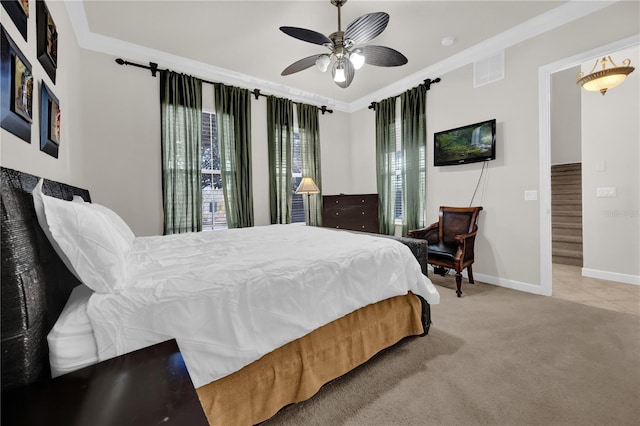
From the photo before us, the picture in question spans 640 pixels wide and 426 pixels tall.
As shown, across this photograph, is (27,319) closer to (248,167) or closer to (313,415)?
(313,415)

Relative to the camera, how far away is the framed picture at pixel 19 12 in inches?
50.1

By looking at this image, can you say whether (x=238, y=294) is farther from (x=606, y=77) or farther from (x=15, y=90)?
(x=606, y=77)

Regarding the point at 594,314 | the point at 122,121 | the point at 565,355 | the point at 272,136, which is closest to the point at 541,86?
the point at 594,314

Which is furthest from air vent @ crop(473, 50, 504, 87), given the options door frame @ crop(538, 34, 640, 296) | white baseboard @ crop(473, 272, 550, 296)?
white baseboard @ crop(473, 272, 550, 296)

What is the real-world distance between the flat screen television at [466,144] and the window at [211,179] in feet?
10.3

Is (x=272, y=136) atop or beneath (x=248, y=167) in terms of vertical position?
atop

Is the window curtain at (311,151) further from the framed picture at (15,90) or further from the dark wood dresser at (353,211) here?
the framed picture at (15,90)

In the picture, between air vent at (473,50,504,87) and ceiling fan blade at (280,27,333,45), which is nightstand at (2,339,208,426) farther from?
air vent at (473,50,504,87)

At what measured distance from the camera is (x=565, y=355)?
1.79 meters

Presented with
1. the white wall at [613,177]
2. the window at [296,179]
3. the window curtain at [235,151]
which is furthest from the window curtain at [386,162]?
the white wall at [613,177]

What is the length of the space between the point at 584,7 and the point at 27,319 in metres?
4.46

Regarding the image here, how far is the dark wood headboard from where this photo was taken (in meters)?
0.74

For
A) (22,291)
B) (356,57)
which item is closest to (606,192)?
(356,57)

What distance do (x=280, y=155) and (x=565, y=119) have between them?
4.96 metres
